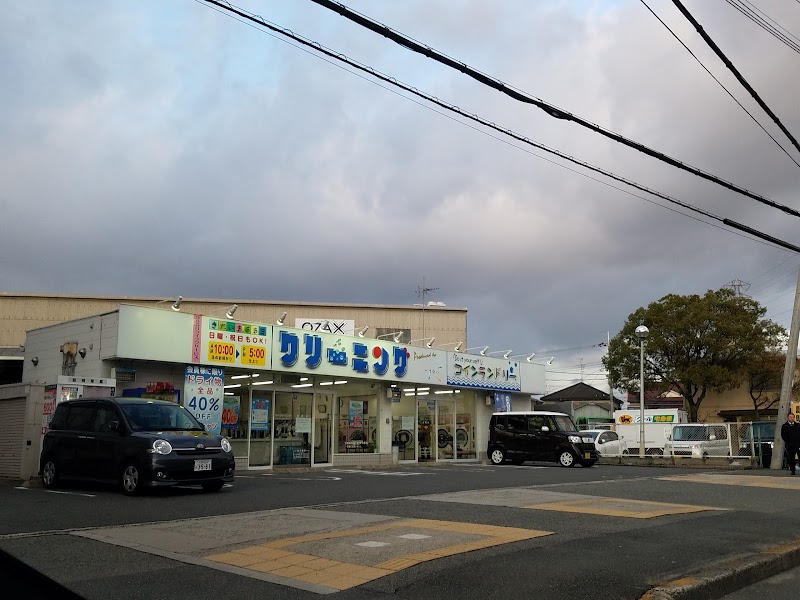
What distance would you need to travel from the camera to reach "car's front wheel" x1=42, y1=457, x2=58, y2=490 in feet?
43.9

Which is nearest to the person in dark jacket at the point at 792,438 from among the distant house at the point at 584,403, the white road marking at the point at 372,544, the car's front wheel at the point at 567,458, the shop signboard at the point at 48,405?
the car's front wheel at the point at 567,458

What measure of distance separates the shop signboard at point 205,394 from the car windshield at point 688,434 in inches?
711

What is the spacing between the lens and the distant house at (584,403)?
65438 millimetres

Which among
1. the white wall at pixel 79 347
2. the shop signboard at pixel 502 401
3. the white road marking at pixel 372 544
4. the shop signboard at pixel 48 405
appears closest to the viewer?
the white road marking at pixel 372 544

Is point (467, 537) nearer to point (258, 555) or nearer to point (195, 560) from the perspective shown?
point (258, 555)

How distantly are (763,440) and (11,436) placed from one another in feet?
74.6

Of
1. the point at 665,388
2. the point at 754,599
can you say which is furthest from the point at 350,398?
the point at 665,388

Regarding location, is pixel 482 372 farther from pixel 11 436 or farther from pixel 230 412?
pixel 11 436

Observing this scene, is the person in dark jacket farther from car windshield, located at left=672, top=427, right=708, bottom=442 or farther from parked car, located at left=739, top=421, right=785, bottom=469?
car windshield, located at left=672, top=427, right=708, bottom=442

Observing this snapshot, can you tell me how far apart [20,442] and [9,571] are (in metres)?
15.6

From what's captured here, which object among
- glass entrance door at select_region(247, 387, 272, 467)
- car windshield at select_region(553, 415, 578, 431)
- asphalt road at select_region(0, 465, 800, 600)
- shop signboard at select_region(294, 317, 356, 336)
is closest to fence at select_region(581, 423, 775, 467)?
car windshield at select_region(553, 415, 578, 431)

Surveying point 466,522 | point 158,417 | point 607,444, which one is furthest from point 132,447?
point 607,444

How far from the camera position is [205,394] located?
1956cm

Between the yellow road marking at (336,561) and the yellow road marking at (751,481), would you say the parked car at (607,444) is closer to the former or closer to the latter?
the yellow road marking at (751,481)
